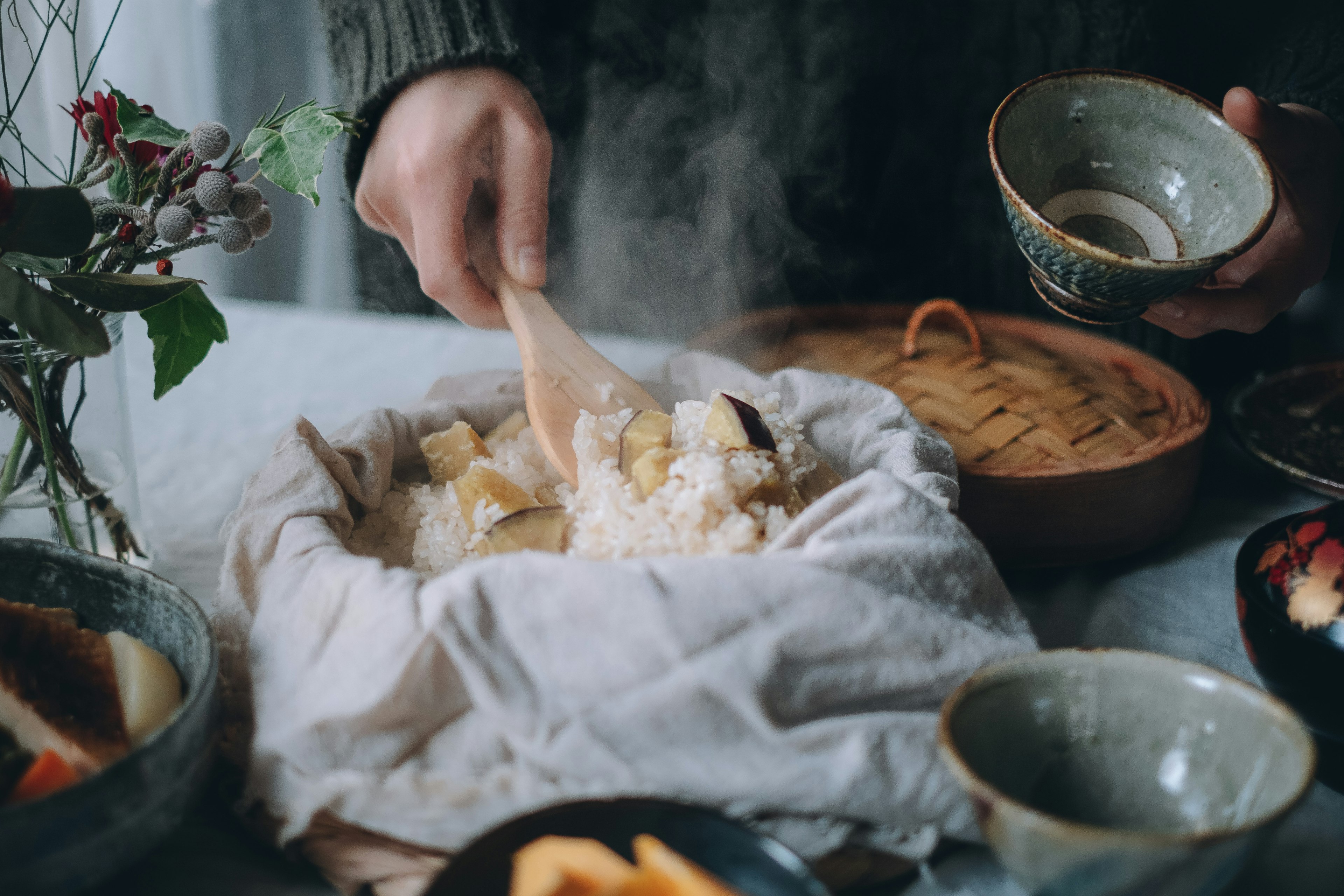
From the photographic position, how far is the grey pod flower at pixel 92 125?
615 millimetres

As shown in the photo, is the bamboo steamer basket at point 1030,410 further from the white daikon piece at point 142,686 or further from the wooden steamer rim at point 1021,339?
the white daikon piece at point 142,686

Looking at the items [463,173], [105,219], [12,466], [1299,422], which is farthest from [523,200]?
[1299,422]

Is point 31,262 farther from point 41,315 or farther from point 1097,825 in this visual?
point 1097,825

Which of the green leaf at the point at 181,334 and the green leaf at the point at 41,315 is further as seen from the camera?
the green leaf at the point at 181,334

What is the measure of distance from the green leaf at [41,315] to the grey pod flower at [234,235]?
11cm

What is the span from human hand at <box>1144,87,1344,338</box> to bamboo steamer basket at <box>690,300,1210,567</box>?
0.10 metres

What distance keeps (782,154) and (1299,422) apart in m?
0.81

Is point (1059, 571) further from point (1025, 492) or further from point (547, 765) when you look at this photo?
point (547, 765)

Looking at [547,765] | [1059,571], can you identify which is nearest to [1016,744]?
[547,765]

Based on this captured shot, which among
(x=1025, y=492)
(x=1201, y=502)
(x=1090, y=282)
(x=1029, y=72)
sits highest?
(x=1029, y=72)

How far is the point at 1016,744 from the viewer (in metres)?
0.56

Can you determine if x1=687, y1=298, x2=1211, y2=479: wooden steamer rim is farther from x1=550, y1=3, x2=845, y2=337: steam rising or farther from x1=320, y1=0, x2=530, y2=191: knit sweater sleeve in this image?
x1=320, y1=0, x2=530, y2=191: knit sweater sleeve

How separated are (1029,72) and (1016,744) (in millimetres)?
1096

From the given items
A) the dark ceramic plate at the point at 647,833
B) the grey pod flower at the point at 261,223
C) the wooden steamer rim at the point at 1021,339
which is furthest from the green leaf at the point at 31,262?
the wooden steamer rim at the point at 1021,339
